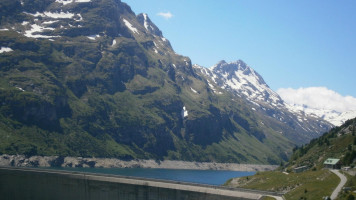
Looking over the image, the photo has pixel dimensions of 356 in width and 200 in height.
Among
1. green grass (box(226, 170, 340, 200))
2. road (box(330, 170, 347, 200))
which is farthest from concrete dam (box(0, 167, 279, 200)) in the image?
road (box(330, 170, 347, 200))

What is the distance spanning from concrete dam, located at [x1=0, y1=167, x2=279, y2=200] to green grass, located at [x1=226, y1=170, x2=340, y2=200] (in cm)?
1232

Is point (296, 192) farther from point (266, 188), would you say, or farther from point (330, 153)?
point (330, 153)

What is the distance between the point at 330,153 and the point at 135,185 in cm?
7598

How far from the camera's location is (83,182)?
117m

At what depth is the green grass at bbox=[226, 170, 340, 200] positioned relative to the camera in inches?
3616

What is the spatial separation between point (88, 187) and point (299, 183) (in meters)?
56.3

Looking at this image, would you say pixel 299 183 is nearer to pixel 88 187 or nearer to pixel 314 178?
pixel 314 178

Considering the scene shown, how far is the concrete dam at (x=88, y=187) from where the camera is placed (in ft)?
353

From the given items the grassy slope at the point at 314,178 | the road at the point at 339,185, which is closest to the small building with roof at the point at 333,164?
the grassy slope at the point at 314,178

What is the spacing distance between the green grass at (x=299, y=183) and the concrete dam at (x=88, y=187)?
40.4ft

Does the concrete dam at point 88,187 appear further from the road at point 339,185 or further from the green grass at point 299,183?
the road at point 339,185

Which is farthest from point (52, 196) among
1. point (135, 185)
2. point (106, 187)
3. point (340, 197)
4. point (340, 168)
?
point (340, 168)

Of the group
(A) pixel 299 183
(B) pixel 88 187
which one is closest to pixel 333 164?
(A) pixel 299 183

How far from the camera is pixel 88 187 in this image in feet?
381
